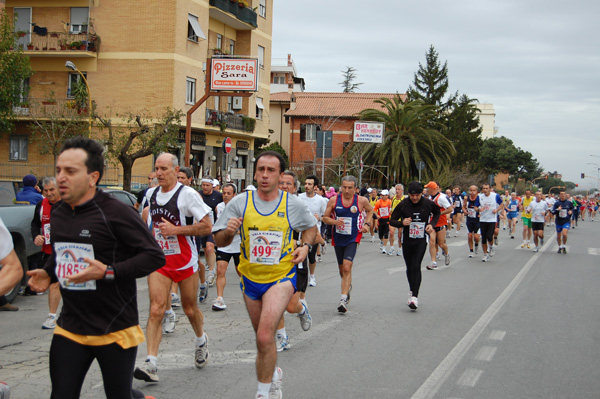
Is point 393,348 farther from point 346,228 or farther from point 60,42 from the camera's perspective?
point 60,42

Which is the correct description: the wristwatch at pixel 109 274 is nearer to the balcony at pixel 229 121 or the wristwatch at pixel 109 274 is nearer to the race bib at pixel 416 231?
the race bib at pixel 416 231

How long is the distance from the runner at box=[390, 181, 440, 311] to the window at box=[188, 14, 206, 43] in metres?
26.7

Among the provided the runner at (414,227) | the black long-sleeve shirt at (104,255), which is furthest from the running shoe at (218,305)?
the black long-sleeve shirt at (104,255)

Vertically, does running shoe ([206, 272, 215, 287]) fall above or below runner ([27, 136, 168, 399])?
below

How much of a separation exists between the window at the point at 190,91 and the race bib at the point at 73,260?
32348 mm

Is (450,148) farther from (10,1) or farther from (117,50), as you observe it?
(10,1)

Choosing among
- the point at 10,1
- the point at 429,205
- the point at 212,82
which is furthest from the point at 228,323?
the point at 10,1

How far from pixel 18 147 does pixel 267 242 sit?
3465 cm

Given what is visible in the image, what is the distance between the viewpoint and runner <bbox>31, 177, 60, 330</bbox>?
28.1 ft

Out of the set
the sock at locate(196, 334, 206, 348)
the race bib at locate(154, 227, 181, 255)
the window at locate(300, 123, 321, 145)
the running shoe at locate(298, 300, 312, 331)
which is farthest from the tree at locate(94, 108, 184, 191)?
the window at locate(300, 123, 321, 145)

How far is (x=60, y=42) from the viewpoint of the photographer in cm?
3459

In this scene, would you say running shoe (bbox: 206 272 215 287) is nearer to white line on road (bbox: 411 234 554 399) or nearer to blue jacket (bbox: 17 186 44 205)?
blue jacket (bbox: 17 186 44 205)

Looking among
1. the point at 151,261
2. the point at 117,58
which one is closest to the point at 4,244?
the point at 151,261

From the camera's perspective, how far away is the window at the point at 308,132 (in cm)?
6919
